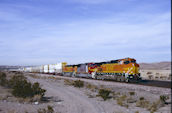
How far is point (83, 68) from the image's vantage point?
148 ft

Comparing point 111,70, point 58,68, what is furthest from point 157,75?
point 58,68

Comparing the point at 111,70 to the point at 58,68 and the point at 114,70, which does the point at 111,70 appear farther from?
the point at 58,68

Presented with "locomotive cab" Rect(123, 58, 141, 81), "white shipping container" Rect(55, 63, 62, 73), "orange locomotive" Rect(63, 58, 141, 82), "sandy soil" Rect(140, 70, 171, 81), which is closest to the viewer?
"locomotive cab" Rect(123, 58, 141, 81)

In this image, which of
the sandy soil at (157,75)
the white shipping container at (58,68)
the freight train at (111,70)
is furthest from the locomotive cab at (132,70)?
the white shipping container at (58,68)

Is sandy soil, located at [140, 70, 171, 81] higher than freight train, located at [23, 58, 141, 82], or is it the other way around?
freight train, located at [23, 58, 141, 82]

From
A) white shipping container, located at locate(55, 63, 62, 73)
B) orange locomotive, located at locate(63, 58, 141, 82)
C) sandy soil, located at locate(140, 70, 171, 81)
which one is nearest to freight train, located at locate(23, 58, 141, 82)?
orange locomotive, located at locate(63, 58, 141, 82)

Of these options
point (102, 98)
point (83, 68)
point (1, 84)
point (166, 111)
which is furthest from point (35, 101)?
point (83, 68)

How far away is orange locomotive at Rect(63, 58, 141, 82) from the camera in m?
27.2

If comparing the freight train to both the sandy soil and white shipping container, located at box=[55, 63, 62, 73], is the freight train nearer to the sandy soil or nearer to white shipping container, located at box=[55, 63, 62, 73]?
white shipping container, located at box=[55, 63, 62, 73]

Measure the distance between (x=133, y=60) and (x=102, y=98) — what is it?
12.7 meters

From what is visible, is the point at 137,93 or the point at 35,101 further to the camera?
the point at 137,93

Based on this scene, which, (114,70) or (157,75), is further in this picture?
(157,75)

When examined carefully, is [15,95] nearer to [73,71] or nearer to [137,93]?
[137,93]

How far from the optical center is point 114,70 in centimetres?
3120
